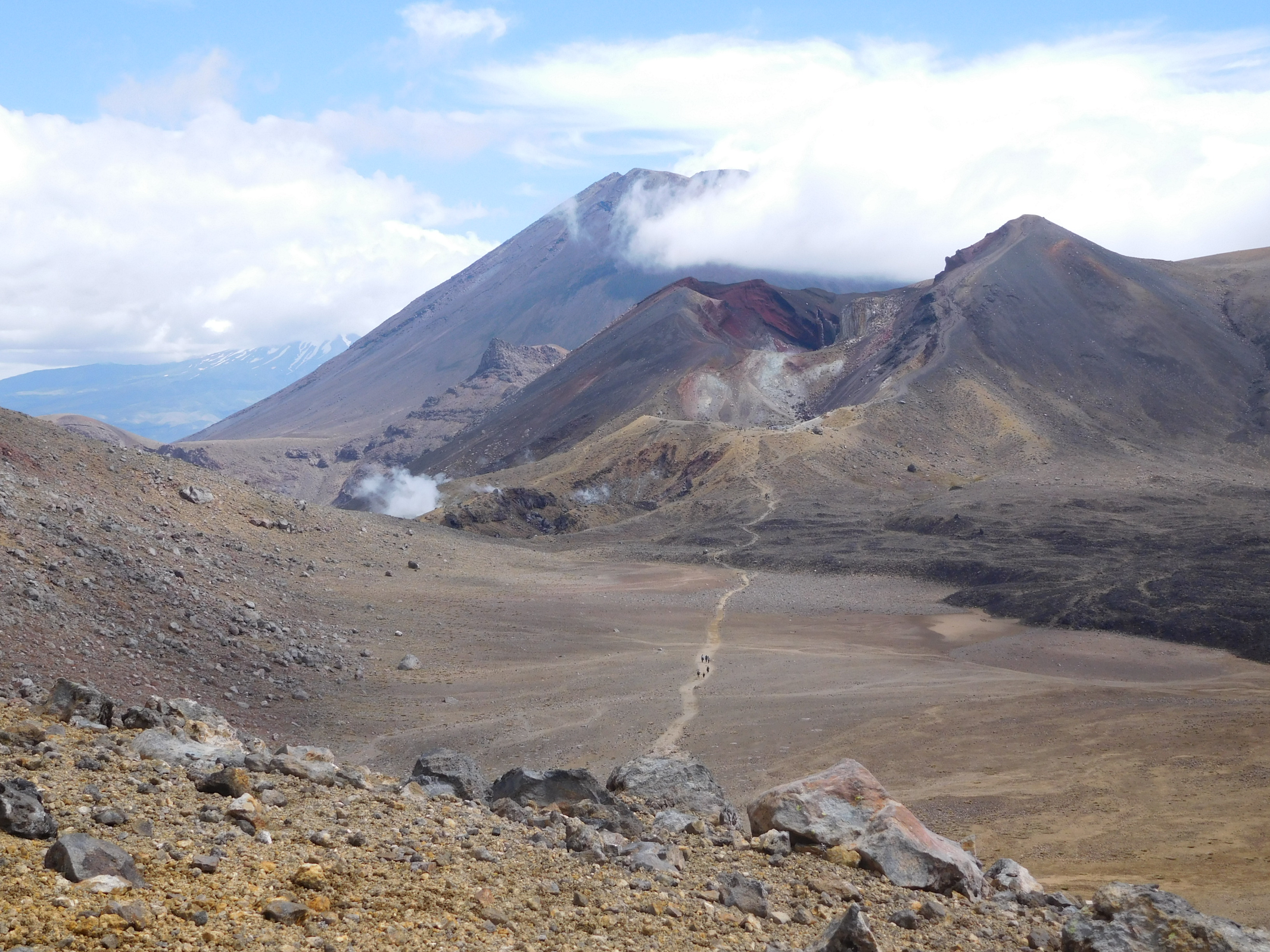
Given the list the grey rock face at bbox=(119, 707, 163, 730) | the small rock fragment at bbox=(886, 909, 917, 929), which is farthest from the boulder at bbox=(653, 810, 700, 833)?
the grey rock face at bbox=(119, 707, 163, 730)

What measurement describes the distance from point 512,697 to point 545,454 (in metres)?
64.3

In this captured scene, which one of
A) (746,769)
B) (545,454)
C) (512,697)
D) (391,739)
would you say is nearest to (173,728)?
(391,739)

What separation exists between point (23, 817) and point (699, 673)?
22.6m

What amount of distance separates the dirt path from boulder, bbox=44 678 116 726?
11263 mm

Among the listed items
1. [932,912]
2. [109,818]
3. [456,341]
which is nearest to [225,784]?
[109,818]

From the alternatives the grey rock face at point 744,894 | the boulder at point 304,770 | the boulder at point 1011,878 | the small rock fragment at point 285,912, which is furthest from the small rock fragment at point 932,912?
the boulder at point 304,770

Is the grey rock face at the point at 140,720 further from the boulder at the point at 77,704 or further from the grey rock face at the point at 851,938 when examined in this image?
the grey rock face at the point at 851,938

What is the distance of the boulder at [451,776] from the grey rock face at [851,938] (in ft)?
15.6

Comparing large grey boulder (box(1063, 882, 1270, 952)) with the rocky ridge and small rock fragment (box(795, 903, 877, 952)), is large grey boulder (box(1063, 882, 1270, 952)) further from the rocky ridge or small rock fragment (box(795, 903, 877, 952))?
small rock fragment (box(795, 903, 877, 952))

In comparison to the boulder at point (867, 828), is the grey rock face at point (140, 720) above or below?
above

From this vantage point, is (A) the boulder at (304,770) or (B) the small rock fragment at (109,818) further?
(A) the boulder at (304,770)

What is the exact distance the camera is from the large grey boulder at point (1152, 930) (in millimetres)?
8359

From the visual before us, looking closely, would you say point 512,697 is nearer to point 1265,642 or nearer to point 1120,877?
point 1120,877

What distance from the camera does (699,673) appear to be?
2872 cm
